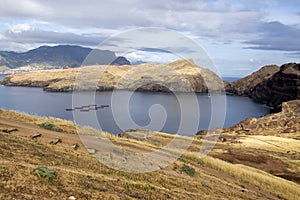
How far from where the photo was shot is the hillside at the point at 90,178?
38.2ft

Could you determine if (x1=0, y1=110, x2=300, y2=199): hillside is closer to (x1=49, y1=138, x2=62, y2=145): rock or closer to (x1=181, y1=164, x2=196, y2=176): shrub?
(x1=181, y1=164, x2=196, y2=176): shrub

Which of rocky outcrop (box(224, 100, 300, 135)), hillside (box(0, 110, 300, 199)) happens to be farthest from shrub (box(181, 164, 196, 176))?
rocky outcrop (box(224, 100, 300, 135))

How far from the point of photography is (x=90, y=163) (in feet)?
58.2

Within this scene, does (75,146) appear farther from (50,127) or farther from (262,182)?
Result: (262,182)

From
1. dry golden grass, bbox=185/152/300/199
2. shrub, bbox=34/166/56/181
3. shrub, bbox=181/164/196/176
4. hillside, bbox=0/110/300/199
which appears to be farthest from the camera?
dry golden grass, bbox=185/152/300/199

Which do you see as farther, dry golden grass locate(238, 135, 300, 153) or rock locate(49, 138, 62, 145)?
dry golden grass locate(238, 135, 300, 153)

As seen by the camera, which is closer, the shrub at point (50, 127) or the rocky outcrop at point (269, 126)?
the shrub at point (50, 127)

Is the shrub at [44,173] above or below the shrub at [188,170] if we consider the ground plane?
above

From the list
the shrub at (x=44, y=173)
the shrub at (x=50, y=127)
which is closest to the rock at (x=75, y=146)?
the shrub at (x=50, y=127)

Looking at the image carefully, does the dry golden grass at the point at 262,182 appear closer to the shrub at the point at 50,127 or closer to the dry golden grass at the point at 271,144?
the shrub at the point at 50,127

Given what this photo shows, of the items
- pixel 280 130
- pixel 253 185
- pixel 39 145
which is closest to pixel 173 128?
pixel 280 130

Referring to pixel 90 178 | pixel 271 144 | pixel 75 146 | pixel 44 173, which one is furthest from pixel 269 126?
pixel 44 173

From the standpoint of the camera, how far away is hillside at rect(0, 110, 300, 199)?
11656 mm

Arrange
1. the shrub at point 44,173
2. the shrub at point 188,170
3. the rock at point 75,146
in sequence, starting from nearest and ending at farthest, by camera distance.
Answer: the shrub at point 44,173
the rock at point 75,146
the shrub at point 188,170
